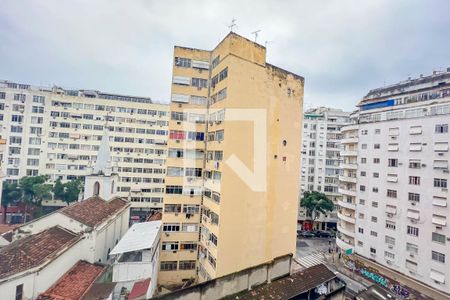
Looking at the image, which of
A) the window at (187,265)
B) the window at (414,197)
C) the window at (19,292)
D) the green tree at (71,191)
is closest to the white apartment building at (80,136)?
the green tree at (71,191)

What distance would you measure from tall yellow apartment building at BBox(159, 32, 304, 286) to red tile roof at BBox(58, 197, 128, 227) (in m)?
5.77

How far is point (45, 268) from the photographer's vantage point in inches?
557

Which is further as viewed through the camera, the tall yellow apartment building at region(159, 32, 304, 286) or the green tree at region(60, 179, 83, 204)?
the green tree at region(60, 179, 83, 204)

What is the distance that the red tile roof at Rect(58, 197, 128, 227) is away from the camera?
20016mm

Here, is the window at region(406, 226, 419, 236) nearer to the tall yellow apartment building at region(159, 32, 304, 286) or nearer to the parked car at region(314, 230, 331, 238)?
the tall yellow apartment building at region(159, 32, 304, 286)

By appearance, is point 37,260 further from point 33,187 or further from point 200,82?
point 33,187

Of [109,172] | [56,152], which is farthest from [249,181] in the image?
[56,152]

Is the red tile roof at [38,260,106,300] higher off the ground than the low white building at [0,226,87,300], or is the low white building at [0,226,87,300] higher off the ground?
the low white building at [0,226,87,300]

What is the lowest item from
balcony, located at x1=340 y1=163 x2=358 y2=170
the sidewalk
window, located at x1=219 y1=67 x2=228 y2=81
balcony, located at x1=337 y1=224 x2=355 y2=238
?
the sidewalk

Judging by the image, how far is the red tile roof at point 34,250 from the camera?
13.9 m

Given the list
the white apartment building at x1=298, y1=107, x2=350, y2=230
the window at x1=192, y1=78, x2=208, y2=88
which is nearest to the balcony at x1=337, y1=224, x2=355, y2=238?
the white apartment building at x1=298, y1=107, x2=350, y2=230

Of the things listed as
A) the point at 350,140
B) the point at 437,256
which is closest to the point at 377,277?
the point at 437,256

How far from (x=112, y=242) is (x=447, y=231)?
29228 mm

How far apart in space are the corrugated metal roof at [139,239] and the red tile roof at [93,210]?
2.76 m
